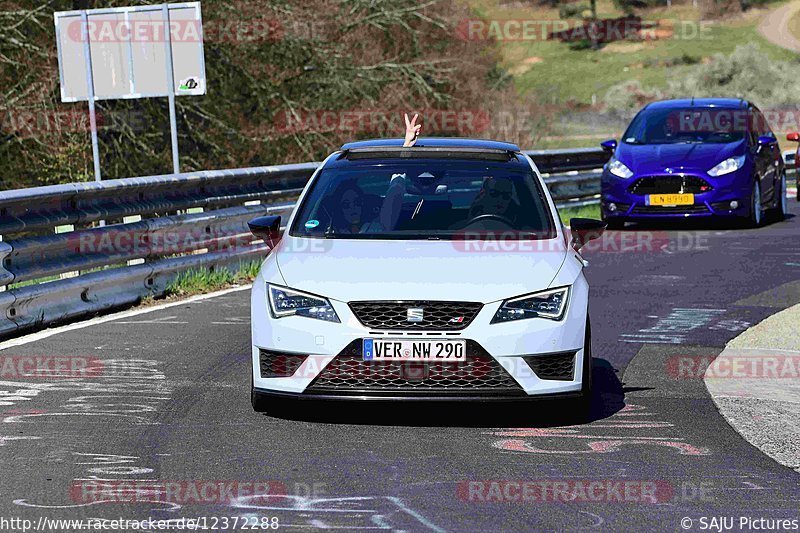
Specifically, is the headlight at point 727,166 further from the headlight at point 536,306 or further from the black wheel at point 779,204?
the headlight at point 536,306

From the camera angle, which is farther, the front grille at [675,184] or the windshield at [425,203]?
the front grille at [675,184]

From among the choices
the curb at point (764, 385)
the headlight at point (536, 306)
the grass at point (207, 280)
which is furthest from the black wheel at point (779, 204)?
the headlight at point (536, 306)

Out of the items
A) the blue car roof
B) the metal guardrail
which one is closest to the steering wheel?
the blue car roof

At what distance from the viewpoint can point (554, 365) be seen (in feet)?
23.7

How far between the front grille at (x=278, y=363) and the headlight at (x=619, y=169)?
12339 millimetres

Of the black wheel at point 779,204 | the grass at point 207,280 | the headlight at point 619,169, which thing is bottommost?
the black wheel at point 779,204

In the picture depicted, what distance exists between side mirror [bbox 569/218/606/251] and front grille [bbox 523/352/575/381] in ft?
3.72

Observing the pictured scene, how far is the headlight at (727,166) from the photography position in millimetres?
18875

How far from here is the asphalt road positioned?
5656 millimetres

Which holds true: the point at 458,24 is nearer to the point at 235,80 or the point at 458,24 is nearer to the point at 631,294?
the point at 235,80

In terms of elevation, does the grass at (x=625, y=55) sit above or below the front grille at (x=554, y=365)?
below

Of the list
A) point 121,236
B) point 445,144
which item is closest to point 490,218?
point 445,144

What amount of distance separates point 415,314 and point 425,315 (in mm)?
49

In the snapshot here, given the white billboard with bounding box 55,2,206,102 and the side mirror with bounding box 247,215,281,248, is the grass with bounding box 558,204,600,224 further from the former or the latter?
the side mirror with bounding box 247,215,281,248
